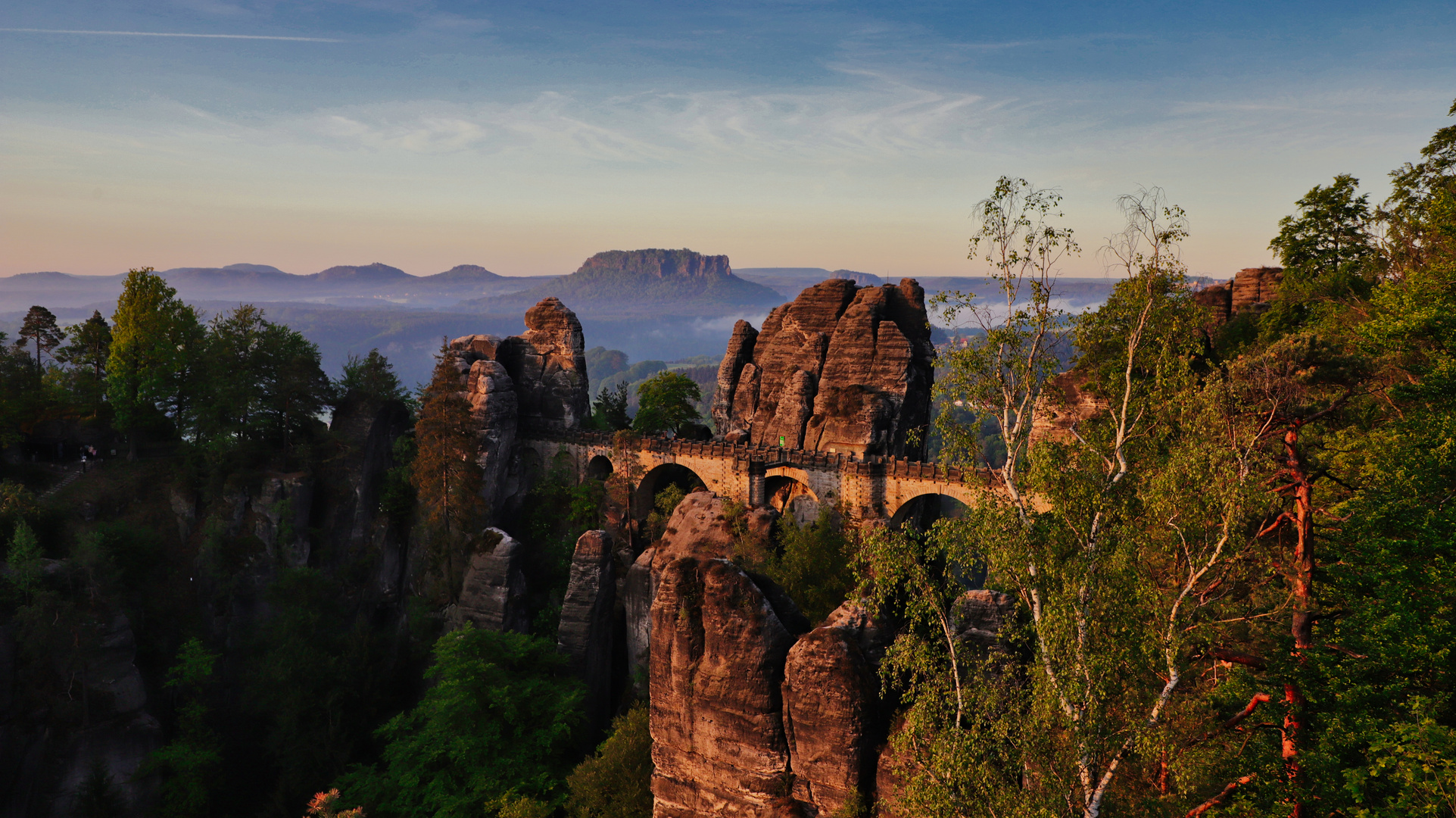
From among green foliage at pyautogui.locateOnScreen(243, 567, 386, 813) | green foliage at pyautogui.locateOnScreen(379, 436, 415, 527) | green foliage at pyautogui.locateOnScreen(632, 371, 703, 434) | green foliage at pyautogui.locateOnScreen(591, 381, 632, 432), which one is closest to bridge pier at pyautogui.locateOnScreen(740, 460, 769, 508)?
green foliage at pyautogui.locateOnScreen(632, 371, 703, 434)

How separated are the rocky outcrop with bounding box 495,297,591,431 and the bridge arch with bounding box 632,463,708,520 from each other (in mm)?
7130

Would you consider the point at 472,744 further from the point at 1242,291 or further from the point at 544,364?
the point at 1242,291

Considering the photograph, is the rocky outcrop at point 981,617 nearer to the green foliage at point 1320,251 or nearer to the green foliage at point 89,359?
the green foliage at point 1320,251

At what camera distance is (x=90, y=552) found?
1249 inches

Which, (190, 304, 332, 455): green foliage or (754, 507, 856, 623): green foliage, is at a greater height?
(190, 304, 332, 455): green foliage

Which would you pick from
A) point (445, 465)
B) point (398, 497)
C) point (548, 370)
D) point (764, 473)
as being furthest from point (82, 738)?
point (764, 473)

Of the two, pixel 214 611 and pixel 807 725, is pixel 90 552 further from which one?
pixel 807 725

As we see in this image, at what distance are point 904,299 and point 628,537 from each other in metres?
24.5

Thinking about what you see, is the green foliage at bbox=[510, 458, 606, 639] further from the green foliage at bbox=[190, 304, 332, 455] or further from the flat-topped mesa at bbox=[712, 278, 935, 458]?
the green foliage at bbox=[190, 304, 332, 455]

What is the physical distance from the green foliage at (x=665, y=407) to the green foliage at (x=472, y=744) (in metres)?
28.1

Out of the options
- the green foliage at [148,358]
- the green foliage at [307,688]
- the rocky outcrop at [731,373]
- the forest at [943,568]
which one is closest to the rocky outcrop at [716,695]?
the forest at [943,568]

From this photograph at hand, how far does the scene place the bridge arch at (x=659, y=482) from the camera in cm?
4803

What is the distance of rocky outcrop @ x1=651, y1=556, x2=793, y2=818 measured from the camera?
1619 centimetres

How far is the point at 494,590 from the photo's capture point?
36.0 meters
